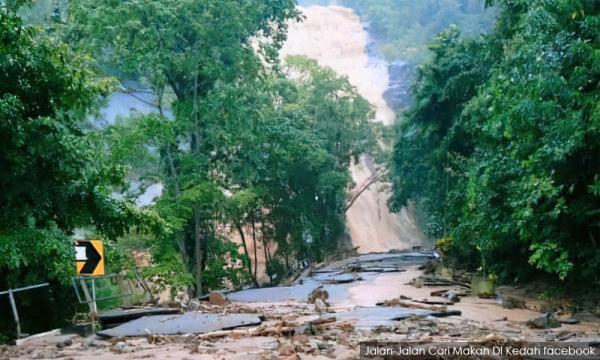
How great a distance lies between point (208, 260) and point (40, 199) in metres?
13.1

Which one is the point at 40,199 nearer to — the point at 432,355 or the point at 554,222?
the point at 432,355

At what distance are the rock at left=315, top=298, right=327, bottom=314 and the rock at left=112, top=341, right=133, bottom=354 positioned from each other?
158 inches

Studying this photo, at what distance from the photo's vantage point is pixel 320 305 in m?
11.2

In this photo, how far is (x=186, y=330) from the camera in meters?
8.48

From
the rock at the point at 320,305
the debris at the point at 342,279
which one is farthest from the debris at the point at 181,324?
the debris at the point at 342,279

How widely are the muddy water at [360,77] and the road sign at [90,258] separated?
35.0 metres

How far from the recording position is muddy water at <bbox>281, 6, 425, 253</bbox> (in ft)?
159

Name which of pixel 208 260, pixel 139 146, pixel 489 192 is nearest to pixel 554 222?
pixel 489 192

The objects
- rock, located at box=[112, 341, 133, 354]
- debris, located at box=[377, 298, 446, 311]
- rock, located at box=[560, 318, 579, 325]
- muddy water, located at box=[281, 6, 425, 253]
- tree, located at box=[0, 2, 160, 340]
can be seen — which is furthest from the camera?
muddy water, located at box=[281, 6, 425, 253]

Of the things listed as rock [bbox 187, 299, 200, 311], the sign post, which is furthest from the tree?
rock [bbox 187, 299, 200, 311]

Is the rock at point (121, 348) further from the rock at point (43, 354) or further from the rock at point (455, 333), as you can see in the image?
the rock at point (455, 333)

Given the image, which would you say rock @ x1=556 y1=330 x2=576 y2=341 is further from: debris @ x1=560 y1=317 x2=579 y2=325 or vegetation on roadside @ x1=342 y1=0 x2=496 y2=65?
vegetation on roadside @ x1=342 y1=0 x2=496 y2=65

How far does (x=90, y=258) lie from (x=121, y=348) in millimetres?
2245

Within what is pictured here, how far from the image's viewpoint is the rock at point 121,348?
7.01 metres
